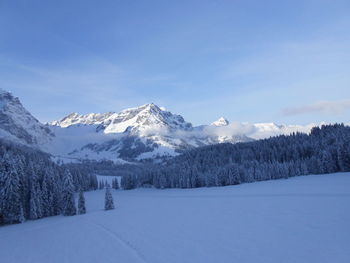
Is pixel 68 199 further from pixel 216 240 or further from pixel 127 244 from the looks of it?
pixel 216 240

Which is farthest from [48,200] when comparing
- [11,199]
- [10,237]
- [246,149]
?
[246,149]

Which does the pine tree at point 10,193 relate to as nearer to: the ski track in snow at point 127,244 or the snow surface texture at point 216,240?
the snow surface texture at point 216,240

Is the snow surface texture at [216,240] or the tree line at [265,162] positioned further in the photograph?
the tree line at [265,162]

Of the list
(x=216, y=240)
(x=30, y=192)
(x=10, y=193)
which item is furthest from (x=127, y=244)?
(x=30, y=192)

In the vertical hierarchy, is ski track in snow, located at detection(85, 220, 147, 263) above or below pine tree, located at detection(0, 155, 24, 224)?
below

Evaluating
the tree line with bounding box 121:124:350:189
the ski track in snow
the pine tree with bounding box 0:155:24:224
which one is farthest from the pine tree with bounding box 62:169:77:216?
the tree line with bounding box 121:124:350:189

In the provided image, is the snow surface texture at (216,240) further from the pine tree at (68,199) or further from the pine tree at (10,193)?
the pine tree at (68,199)

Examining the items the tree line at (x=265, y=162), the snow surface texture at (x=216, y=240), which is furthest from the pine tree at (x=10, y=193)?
the tree line at (x=265, y=162)

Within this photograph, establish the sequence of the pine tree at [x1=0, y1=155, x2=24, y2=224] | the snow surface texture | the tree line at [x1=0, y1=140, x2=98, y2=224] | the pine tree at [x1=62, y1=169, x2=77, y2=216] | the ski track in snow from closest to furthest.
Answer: the snow surface texture → the ski track in snow → the pine tree at [x1=0, y1=155, x2=24, y2=224] → the tree line at [x1=0, y1=140, x2=98, y2=224] → the pine tree at [x1=62, y1=169, x2=77, y2=216]

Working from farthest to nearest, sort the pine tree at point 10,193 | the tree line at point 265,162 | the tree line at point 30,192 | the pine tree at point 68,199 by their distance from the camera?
1. the tree line at point 265,162
2. the pine tree at point 68,199
3. the tree line at point 30,192
4. the pine tree at point 10,193

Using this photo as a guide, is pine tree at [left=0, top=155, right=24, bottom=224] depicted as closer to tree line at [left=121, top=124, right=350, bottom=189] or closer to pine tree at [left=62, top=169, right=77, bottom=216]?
pine tree at [left=62, top=169, right=77, bottom=216]

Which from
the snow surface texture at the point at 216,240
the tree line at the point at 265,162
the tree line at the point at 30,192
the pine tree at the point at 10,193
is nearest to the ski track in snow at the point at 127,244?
the snow surface texture at the point at 216,240

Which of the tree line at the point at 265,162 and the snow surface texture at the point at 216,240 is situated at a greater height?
the tree line at the point at 265,162

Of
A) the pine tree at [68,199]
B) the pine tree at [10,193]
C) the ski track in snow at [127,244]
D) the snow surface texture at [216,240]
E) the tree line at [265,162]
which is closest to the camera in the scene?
the snow surface texture at [216,240]
